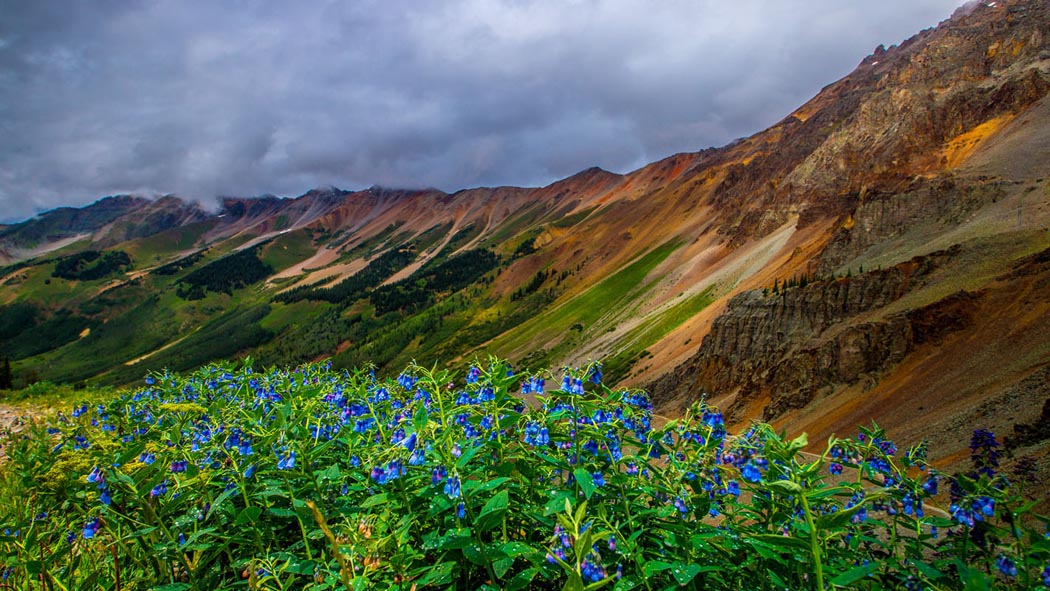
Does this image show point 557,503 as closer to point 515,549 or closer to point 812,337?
point 515,549

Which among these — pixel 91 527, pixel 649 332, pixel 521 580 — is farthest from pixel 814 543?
pixel 649 332

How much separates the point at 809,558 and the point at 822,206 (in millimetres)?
97067

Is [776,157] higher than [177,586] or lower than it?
higher

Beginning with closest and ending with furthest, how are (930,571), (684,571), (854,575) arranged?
(854,575) → (684,571) → (930,571)

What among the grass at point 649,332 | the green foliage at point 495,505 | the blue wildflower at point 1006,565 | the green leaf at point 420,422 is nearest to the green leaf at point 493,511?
the green foliage at point 495,505

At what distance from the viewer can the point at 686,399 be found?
49969 mm

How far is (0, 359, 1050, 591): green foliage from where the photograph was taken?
10.6ft

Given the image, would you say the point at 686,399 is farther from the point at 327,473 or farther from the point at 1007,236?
the point at 327,473

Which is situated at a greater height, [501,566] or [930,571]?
[501,566]

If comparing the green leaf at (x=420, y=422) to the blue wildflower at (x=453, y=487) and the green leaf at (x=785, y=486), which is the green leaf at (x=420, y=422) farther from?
the green leaf at (x=785, y=486)

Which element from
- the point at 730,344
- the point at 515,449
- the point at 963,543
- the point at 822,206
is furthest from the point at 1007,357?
the point at 822,206

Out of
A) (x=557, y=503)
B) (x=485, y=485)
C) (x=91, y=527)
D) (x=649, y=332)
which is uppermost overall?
(x=91, y=527)

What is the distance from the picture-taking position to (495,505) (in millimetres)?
3092

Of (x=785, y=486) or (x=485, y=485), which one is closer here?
(x=785, y=486)
